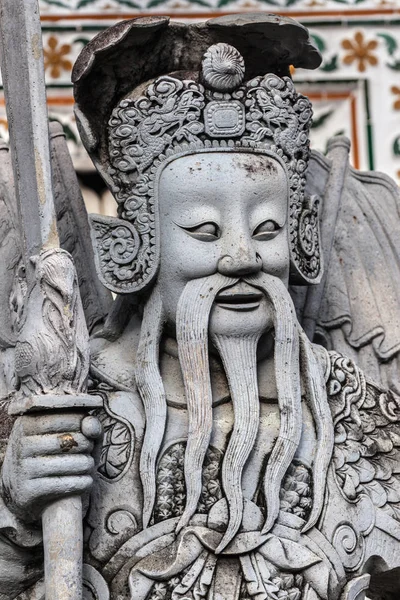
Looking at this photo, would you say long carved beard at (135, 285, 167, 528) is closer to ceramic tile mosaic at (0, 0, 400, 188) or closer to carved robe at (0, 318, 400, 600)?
carved robe at (0, 318, 400, 600)

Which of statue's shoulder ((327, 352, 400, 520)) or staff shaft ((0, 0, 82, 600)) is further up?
staff shaft ((0, 0, 82, 600))

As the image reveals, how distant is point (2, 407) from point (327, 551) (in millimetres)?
684

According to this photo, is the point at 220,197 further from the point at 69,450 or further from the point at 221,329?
the point at 69,450

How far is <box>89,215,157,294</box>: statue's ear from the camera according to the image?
4398mm

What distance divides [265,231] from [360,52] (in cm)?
152

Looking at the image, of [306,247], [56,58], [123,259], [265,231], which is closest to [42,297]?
[123,259]

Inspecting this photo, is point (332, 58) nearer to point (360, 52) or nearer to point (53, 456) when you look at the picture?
point (360, 52)

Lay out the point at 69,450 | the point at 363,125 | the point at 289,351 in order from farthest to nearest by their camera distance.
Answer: the point at 363,125
the point at 289,351
the point at 69,450

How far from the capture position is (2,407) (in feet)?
14.4

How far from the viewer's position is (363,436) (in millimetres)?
4516

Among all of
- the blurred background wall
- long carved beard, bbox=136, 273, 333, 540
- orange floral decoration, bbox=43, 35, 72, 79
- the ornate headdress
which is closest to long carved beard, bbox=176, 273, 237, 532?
long carved beard, bbox=136, 273, 333, 540

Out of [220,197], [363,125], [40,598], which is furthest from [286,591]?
[363,125]

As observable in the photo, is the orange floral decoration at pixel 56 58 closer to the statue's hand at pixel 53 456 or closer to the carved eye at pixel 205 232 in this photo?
the carved eye at pixel 205 232

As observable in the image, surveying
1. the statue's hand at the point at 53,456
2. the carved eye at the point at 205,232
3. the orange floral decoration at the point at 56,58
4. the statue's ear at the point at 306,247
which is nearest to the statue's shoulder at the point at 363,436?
the statue's ear at the point at 306,247
